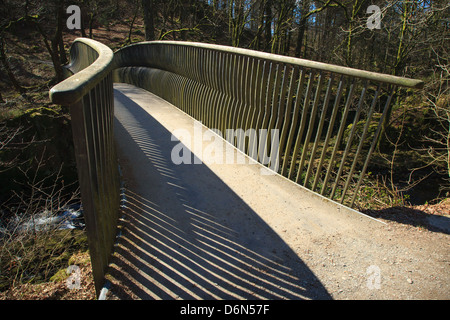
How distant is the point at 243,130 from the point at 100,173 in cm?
283

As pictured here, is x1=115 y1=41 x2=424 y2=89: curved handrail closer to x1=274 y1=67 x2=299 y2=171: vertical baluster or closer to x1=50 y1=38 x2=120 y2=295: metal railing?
x1=274 y1=67 x2=299 y2=171: vertical baluster

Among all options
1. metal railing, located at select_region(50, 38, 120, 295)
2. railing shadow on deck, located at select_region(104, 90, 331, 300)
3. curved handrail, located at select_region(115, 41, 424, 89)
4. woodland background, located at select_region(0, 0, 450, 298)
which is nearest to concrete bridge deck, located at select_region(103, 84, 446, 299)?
railing shadow on deck, located at select_region(104, 90, 331, 300)

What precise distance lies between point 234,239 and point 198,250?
370mm

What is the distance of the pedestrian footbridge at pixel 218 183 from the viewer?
7.79 ft

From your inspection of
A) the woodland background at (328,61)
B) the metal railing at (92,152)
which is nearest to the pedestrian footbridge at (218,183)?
the metal railing at (92,152)

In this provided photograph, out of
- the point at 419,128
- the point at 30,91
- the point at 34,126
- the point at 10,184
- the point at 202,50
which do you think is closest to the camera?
the point at 202,50

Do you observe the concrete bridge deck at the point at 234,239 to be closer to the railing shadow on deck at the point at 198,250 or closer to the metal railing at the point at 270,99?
the railing shadow on deck at the point at 198,250

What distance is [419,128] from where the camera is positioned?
43.9ft

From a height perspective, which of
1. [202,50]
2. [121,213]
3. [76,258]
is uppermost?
[202,50]

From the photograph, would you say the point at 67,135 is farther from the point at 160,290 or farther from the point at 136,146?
the point at 160,290

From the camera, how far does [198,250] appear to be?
9.30 ft

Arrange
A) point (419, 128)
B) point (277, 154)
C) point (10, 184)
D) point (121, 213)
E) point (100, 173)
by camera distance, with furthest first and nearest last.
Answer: point (419, 128), point (10, 184), point (277, 154), point (121, 213), point (100, 173)

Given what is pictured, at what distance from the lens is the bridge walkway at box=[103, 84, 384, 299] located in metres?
2.47
